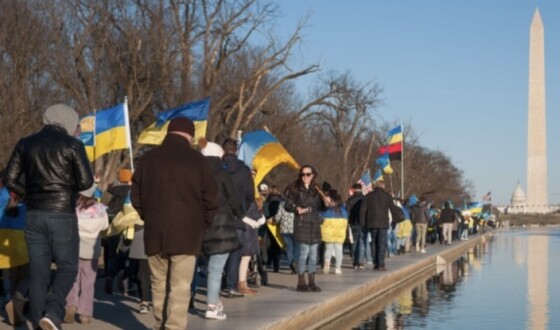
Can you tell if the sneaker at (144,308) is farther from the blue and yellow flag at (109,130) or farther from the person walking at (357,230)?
the person walking at (357,230)

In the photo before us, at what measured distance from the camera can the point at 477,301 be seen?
1820cm

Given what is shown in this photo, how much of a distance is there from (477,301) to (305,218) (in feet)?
11.8

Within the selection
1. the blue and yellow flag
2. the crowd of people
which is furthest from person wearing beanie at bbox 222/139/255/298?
the blue and yellow flag

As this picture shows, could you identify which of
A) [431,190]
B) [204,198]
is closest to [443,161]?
[431,190]

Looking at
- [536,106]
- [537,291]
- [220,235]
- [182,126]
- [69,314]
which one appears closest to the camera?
[182,126]

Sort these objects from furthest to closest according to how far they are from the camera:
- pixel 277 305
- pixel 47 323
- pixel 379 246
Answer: pixel 379 246
pixel 277 305
pixel 47 323

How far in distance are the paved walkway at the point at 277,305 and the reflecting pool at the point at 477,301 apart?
0.48 m

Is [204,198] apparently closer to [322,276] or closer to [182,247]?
[182,247]

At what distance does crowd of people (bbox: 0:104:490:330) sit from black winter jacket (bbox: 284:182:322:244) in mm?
15

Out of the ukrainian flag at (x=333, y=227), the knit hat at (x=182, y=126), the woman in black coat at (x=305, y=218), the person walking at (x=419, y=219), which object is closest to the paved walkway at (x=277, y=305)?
the woman in black coat at (x=305, y=218)

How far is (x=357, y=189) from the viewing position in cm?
2581

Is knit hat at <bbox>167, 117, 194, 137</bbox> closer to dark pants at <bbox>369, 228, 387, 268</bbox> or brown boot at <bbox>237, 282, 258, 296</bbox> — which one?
brown boot at <bbox>237, 282, 258, 296</bbox>

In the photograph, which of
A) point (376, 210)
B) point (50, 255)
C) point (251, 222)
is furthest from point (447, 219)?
point (50, 255)

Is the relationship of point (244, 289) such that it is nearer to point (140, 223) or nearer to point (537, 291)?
point (140, 223)
